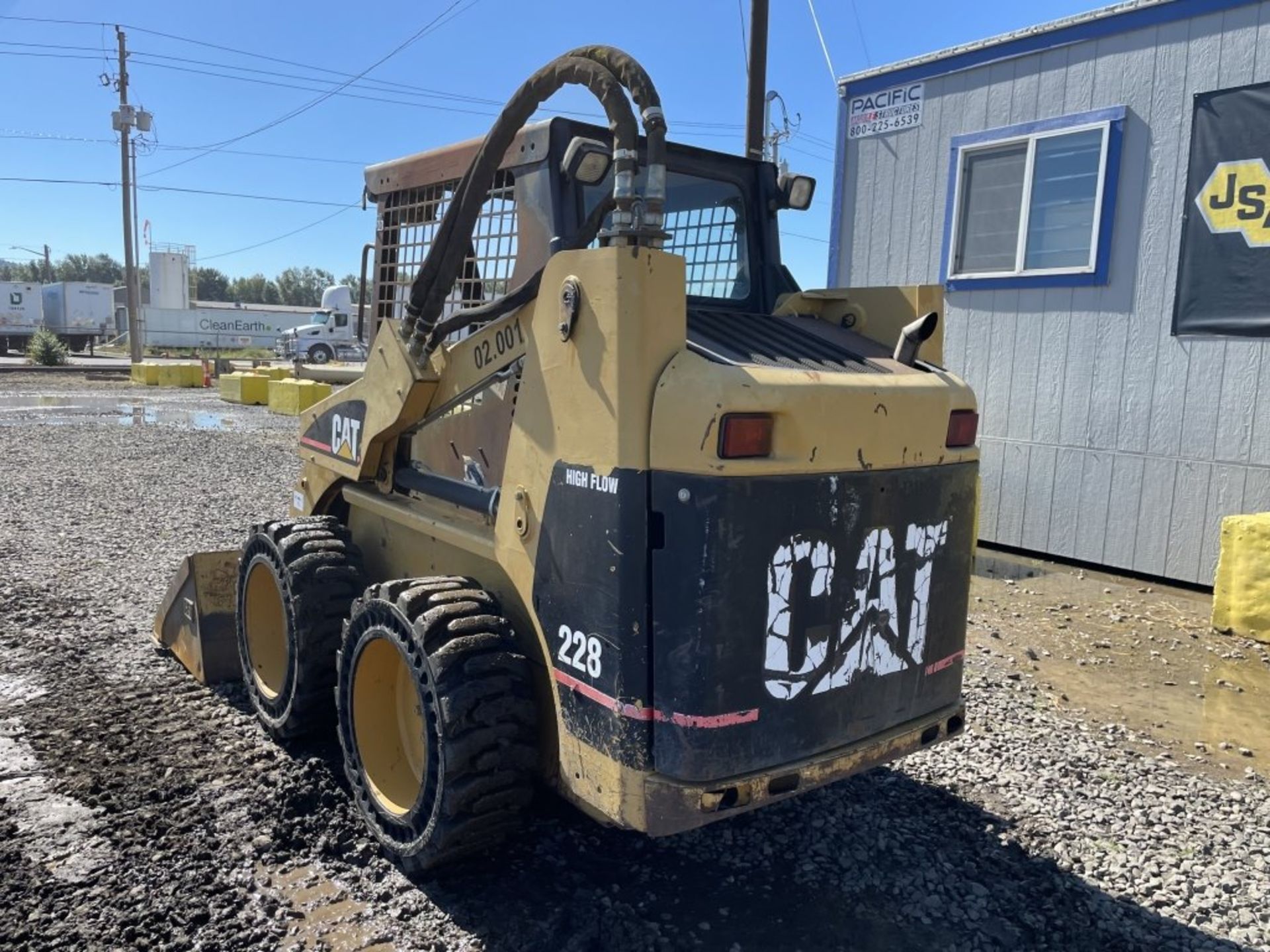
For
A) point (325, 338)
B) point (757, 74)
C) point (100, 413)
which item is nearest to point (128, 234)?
point (325, 338)

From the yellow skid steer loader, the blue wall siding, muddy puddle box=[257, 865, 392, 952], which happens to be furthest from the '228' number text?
the blue wall siding

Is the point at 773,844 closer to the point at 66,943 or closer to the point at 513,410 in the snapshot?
the point at 513,410

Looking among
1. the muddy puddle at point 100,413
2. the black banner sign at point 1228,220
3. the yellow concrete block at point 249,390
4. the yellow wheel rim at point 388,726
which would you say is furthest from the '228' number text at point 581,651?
the yellow concrete block at point 249,390

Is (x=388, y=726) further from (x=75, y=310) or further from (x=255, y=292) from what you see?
(x=255, y=292)

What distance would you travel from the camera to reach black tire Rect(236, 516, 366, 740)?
4090mm

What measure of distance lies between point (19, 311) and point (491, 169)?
173 ft

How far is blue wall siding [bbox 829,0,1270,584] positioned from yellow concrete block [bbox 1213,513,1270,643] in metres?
0.94

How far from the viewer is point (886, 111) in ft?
30.9

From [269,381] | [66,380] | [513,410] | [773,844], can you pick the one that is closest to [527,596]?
[513,410]

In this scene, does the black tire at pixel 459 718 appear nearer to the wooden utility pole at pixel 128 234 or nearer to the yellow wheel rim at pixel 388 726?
the yellow wheel rim at pixel 388 726

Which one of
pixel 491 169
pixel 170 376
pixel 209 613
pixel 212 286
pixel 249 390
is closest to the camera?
pixel 491 169

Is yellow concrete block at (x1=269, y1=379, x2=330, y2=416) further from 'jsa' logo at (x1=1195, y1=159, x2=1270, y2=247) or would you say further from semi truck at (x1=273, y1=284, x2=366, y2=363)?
semi truck at (x1=273, y1=284, x2=366, y2=363)

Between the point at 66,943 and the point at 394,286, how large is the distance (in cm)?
283

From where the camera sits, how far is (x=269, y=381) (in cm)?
2227
